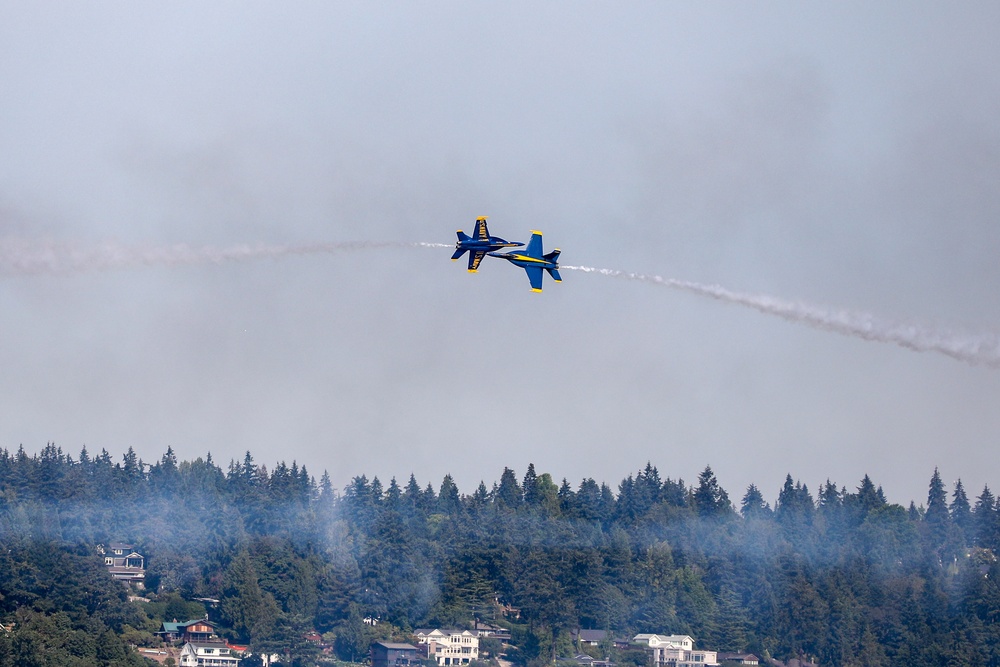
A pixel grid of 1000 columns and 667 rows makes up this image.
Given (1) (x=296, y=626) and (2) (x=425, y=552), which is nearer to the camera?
(1) (x=296, y=626)

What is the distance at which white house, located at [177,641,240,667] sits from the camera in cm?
11300

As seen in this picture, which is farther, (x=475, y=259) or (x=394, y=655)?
(x=394, y=655)

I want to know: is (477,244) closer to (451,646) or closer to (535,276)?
(535,276)

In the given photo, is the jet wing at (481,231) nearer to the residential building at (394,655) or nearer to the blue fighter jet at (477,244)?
the blue fighter jet at (477,244)

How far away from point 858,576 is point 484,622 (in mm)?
31687

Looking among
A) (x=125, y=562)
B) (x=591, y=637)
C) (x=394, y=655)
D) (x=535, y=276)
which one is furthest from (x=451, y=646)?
(x=535, y=276)

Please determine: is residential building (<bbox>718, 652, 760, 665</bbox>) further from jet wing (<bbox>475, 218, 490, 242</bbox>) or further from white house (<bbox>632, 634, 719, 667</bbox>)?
jet wing (<bbox>475, 218, 490, 242</bbox>)

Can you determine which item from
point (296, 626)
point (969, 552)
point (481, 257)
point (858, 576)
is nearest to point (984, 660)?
point (858, 576)

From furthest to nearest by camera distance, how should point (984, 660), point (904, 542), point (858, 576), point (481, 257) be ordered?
point (904, 542), point (858, 576), point (984, 660), point (481, 257)

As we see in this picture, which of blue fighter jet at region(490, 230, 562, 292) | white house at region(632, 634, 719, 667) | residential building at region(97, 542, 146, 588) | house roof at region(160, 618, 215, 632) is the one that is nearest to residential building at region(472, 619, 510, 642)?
white house at region(632, 634, 719, 667)

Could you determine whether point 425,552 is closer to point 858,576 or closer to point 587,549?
point 587,549

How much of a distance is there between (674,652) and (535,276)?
191 feet

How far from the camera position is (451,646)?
117 metres

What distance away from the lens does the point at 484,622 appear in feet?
401
